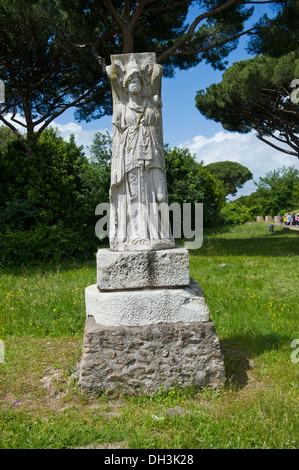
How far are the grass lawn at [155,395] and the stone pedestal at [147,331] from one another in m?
0.14

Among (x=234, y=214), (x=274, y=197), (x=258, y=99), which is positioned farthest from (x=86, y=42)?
(x=274, y=197)

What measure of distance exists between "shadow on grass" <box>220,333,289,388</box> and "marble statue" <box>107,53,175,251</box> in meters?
1.28

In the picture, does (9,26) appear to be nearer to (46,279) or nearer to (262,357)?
(46,279)

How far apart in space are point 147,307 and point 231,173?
4338 cm

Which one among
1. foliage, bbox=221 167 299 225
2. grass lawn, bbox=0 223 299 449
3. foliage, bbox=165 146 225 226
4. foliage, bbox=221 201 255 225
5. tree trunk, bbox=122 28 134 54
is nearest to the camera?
grass lawn, bbox=0 223 299 449

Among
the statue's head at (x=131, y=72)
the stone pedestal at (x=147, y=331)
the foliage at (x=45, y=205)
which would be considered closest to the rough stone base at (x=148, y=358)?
the stone pedestal at (x=147, y=331)

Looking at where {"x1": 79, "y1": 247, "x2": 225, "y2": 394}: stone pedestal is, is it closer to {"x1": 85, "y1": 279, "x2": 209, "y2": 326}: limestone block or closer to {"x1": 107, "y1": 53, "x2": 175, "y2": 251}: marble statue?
{"x1": 85, "y1": 279, "x2": 209, "y2": 326}: limestone block

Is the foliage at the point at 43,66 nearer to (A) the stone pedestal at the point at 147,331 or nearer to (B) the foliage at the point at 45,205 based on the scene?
(B) the foliage at the point at 45,205

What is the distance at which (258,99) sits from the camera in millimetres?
14477

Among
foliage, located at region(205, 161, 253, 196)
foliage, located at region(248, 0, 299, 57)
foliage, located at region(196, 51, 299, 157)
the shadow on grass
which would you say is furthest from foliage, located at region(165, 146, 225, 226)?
foliage, located at region(205, 161, 253, 196)

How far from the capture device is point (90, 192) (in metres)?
12.9

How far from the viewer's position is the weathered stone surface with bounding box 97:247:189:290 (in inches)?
118

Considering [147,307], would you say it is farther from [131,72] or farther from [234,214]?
[234,214]
